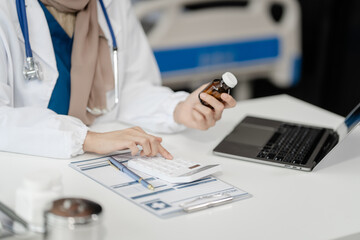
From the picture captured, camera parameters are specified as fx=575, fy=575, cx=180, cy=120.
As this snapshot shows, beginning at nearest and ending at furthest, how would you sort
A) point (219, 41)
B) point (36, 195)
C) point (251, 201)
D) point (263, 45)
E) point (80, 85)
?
point (36, 195) → point (251, 201) → point (80, 85) → point (219, 41) → point (263, 45)

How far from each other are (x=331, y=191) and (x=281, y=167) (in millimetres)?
178

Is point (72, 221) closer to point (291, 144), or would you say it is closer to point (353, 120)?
point (291, 144)

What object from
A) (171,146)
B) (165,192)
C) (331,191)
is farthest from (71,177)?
(331,191)

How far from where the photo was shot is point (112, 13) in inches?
79.7

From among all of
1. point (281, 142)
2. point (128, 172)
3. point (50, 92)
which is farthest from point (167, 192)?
point (50, 92)

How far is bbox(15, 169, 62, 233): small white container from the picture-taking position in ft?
3.61

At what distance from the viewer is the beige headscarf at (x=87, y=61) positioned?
185cm

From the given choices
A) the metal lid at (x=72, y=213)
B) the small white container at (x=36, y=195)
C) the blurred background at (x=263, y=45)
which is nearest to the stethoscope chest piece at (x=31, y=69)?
the small white container at (x=36, y=195)

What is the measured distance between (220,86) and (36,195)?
0.70 m

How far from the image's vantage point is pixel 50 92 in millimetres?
1796

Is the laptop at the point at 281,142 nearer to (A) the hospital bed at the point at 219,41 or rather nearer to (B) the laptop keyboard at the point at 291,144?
(B) the laptop keyboard at the point at 291,144

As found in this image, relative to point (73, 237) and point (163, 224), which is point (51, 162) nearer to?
point (163, 224)

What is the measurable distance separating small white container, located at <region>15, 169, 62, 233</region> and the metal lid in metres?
0.08

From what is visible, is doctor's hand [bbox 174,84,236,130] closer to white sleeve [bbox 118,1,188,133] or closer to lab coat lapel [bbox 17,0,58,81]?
white sleeve [bbox 118,1,188,133]
